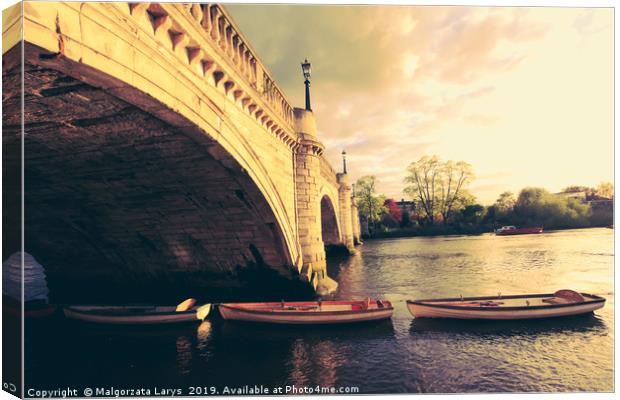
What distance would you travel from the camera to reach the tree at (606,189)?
634 cm

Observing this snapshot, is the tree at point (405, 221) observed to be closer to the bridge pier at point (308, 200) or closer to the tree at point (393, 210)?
the tree at point (393, 210)

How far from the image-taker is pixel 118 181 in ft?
34.7

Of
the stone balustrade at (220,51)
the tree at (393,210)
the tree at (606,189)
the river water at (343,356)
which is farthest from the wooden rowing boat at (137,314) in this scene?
the tree at (393,210)

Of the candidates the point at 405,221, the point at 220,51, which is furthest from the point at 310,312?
the point at 405,221

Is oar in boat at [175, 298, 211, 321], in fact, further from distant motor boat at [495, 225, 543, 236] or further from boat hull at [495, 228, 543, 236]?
distant motor boat at [495, 225, 543, 236]

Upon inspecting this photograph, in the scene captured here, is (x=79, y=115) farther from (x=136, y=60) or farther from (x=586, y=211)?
(x=586, y=211)

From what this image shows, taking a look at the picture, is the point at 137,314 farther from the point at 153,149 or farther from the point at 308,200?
the point at 308,200

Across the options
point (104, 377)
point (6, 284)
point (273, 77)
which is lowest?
point (104, 377)

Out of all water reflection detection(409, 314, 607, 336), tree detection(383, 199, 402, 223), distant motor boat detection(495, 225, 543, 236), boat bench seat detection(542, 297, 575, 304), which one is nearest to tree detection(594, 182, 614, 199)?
water reflection detection(409, 314, 607, 336)

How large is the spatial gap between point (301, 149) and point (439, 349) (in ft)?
29.8

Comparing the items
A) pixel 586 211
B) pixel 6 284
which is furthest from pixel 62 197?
pixel 586 211

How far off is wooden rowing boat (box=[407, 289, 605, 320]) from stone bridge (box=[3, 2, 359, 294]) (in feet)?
15.8

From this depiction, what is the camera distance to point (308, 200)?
1449cm

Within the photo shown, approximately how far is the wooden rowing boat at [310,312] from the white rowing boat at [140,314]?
1.16m
